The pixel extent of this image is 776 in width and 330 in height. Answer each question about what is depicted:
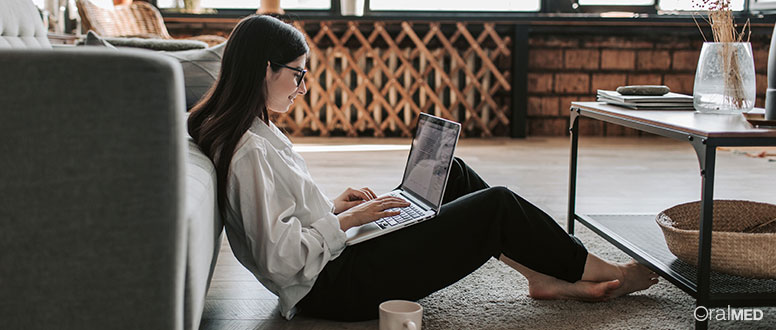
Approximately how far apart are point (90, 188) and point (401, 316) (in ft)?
1.70

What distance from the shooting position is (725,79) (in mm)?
1499

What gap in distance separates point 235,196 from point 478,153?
105 inches

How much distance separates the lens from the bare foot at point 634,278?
1.38m

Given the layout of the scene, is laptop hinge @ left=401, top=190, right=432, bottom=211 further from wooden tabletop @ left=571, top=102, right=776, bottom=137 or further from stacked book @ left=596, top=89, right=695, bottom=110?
stacked book @ left=596, top=89, right=695, bottom=110

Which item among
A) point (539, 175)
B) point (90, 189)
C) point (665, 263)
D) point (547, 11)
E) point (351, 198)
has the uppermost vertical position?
point (547, 11)

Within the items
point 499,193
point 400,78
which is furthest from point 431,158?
point 400,78

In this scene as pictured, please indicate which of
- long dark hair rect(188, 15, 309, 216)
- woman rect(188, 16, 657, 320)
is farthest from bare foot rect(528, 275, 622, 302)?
long dark hair rect(188, 15, 309, 216)

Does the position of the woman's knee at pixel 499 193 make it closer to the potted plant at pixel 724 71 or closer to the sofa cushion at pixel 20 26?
the potted plant at pixel 724 71

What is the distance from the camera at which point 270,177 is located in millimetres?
1103

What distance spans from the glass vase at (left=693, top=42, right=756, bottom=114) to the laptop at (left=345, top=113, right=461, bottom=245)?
59 centimetres

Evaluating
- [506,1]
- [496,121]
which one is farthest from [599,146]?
[506,1]

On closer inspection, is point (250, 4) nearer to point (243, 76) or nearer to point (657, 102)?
point (657, 102)

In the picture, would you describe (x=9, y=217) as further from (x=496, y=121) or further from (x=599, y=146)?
(x=496, y=121)

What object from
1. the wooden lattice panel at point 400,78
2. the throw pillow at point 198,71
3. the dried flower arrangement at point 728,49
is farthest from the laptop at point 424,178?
the wooden lattice panel at point 400,78
